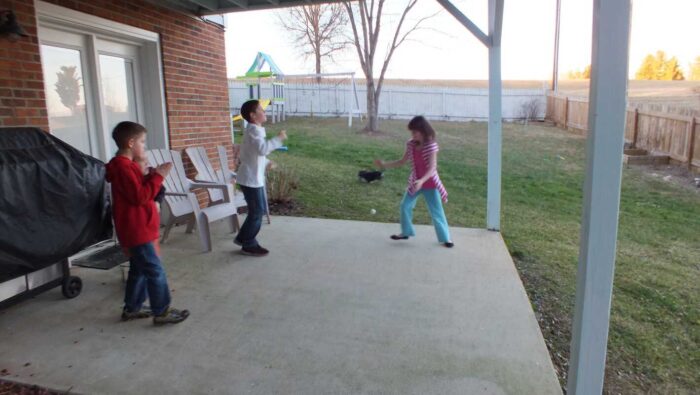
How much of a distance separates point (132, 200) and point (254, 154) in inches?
66.3

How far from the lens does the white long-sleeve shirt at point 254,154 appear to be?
452 centimetres

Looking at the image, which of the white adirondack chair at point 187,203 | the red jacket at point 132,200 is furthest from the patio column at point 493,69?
the red jacket at point 132,200

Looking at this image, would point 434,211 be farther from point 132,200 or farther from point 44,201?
point 44,201

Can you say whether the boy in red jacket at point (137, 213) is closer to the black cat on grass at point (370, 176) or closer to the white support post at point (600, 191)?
the white support post at point (600, 191)

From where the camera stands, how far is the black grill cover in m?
3.02

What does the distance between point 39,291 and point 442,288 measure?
10.5 feet

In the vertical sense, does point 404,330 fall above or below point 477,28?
below

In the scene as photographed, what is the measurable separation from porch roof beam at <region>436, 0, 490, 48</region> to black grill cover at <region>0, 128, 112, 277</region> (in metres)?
3.69

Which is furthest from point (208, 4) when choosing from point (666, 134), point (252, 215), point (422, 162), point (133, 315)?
point (666, 134)

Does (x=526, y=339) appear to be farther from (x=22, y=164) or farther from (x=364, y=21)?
(x=364, y=21)

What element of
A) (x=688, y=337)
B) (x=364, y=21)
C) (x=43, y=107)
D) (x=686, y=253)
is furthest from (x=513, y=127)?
(x=43, y=107)

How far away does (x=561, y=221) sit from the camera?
7.03 m

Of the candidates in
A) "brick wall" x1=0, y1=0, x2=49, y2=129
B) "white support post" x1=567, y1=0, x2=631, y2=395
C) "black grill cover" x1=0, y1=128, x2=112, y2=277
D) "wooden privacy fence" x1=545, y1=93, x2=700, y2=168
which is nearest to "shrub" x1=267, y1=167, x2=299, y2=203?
"brick wall" x1=0, y1=0, x2=49, y2=129

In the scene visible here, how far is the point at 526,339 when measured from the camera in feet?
10.3
